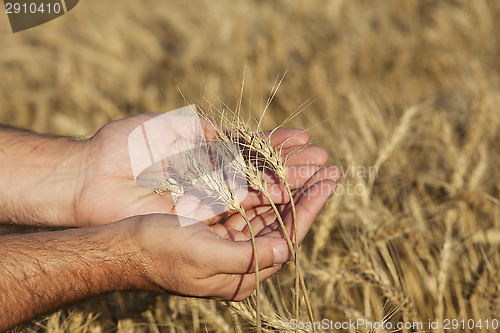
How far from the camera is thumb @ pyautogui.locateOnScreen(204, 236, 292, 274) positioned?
A: 0.99 meters

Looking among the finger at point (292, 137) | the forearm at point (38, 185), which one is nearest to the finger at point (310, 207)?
the finger at point (292, 137)

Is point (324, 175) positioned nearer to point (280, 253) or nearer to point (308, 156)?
point (308, 156)

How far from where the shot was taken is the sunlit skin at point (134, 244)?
1.02m

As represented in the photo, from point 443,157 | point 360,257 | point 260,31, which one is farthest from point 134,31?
point 360,257

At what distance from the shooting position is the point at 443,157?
81.7 inches

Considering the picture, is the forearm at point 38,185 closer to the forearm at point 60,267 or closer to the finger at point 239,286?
the forearm at point 60,267

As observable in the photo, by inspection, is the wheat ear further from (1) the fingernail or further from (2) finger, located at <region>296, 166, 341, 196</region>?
(2) finger, located at <region>296, 166, 341, 196</region>

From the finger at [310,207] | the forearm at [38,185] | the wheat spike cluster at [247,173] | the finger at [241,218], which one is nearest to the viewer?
the wheat spike cluster at [247,173]

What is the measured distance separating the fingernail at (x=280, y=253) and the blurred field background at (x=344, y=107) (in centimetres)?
17

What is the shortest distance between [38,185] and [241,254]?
0.81 metres

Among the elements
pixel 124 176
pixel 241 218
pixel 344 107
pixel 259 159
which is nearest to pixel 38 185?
pixel 124 176

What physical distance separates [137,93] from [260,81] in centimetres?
75

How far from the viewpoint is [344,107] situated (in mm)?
2621

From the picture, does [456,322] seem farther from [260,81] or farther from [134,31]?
[134,31]
